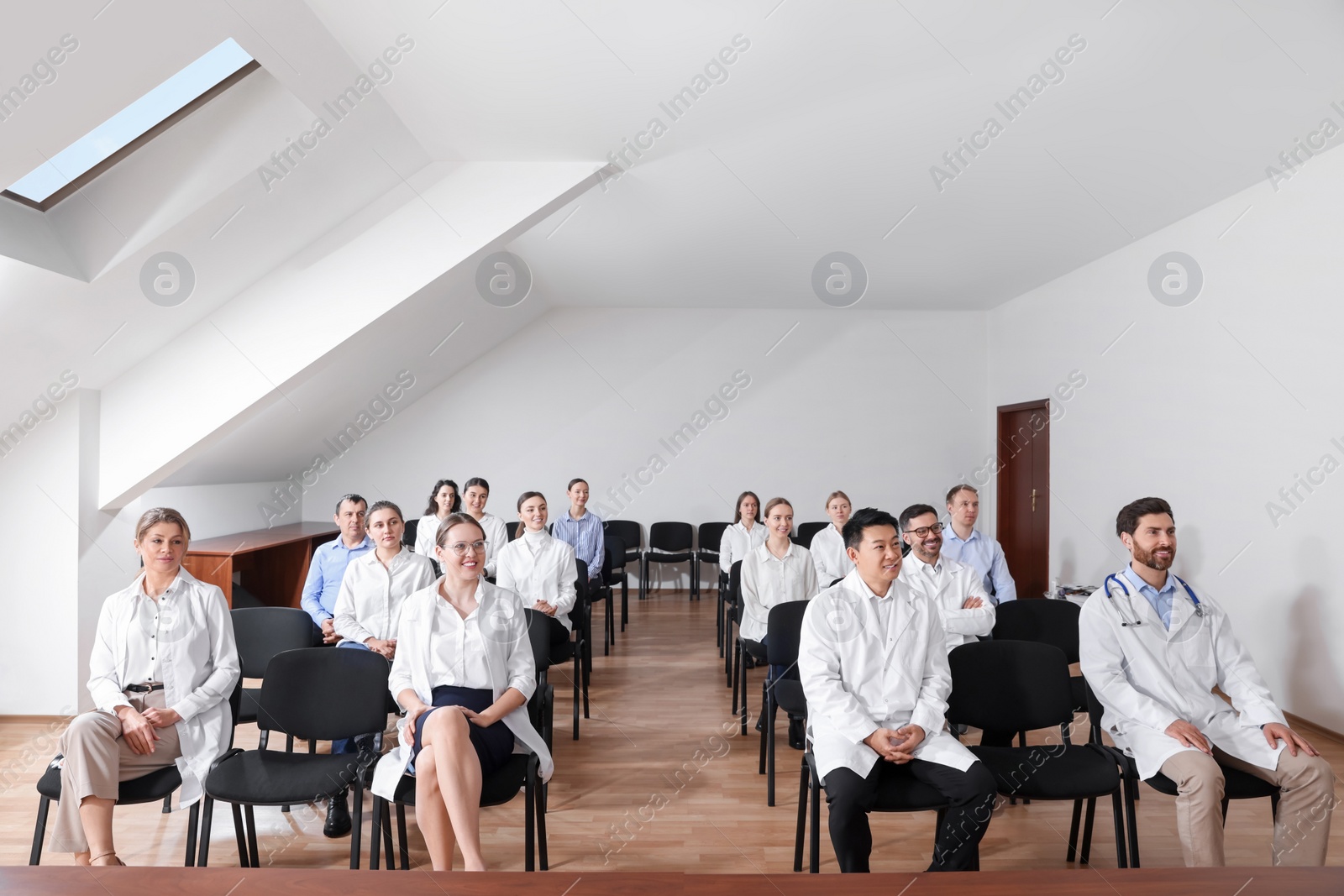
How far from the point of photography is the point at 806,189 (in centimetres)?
497

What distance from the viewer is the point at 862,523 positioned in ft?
9.21

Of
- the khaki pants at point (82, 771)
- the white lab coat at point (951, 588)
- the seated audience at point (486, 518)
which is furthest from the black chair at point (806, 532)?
the khaki pants at point (82, 771)

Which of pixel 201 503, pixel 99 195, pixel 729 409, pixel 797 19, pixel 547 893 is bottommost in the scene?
pixel 547 893

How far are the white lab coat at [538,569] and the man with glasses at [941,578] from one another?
6.78 feet

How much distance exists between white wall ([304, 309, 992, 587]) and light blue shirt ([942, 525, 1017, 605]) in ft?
14.3

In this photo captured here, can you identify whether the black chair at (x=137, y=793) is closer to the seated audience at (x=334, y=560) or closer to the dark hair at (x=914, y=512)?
the seated audience at (x=334, y=560)

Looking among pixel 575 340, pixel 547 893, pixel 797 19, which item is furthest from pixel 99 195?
pixel 575 340

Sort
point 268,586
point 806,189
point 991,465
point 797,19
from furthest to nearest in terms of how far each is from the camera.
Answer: point 991,465
point 268,586
point 806,189
point 797,19

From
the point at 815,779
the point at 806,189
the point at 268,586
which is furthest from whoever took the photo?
the point at 268,586

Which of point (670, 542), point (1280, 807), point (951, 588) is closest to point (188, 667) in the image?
point (951, 588)

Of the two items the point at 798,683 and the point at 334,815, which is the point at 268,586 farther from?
the point at 798,683

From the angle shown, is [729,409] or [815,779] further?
[729,409]

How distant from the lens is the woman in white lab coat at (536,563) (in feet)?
15.8

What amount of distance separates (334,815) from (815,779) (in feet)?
6.37
